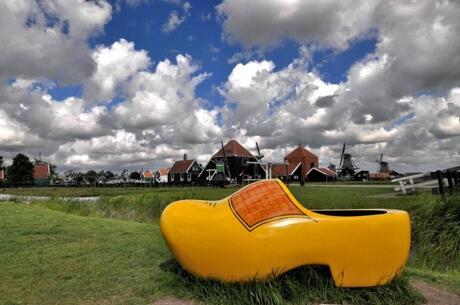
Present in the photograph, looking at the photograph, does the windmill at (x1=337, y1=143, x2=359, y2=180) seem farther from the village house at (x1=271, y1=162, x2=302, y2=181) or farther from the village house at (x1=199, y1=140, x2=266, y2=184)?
the village house at (x1=199, y1=140, x2=266, y2=184)

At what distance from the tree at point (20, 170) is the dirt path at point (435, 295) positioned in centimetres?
7865

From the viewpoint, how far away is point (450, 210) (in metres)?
7.70

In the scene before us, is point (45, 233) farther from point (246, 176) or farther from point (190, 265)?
point (246, 176)

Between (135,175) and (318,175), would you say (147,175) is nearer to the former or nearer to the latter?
(135,175)

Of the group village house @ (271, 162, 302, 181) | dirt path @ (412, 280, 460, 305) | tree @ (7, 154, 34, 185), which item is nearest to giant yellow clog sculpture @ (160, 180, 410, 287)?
dirt path @ (412, 280, 460, 305)

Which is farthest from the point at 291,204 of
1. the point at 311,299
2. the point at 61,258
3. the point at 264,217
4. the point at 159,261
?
the point at 61,258

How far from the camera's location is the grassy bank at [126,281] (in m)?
4.34

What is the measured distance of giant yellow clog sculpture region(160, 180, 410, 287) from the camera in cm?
425

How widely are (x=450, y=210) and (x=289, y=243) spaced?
4726 mm

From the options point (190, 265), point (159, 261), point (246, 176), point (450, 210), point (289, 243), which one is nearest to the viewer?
point (289, 243)


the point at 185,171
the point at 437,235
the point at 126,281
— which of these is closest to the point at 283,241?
the point at 126,281

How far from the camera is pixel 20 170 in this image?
74.6 meters

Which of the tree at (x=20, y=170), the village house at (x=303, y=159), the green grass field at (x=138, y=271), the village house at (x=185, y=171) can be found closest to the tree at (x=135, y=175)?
the village house at (x=185, y=171)

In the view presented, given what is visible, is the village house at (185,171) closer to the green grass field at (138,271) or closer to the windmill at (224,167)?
the windmill at (224,167)
